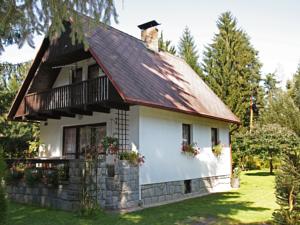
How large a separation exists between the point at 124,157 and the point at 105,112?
254 cm

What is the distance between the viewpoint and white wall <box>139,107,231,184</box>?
11.4m

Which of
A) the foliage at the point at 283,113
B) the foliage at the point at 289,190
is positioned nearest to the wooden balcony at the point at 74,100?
the foliage at the point at 289,190

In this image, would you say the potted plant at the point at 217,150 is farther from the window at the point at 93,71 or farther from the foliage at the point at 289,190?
the foliage at the point at 289,190

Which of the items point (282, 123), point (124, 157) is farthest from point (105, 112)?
point (282, 123)

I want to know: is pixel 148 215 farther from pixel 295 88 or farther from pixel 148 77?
pixel 295 88

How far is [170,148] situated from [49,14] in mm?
6898

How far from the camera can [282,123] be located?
27.9m

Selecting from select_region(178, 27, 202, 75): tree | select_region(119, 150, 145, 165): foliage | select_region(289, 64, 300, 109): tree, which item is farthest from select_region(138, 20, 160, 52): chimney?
select_region(289, 64, 300, 109): tree

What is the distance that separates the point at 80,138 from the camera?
13938 mm

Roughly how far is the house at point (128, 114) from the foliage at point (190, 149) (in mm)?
134

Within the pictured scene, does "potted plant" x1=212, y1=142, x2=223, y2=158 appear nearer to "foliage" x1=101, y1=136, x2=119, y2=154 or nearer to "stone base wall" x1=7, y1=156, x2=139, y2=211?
"stone base wall" x1=7, y1=156, x2=139, y2=211

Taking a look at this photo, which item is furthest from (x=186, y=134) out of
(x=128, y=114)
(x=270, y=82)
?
(x=270, y=82)

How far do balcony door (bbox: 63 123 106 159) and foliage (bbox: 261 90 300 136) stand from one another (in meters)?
19.3

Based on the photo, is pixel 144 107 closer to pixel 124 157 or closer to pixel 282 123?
pixel 124 157
